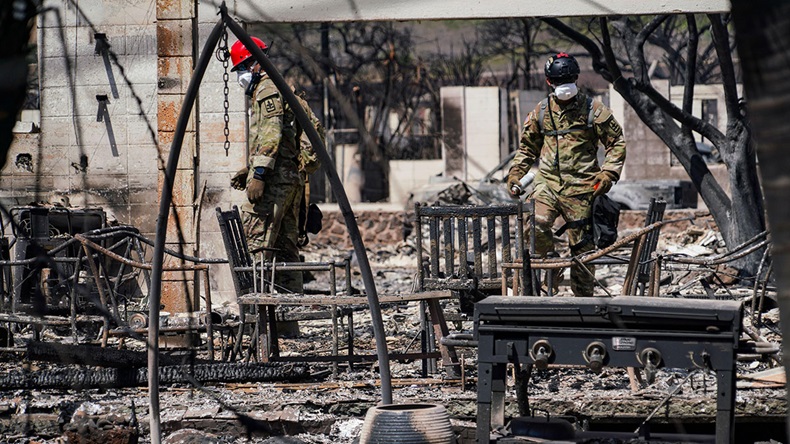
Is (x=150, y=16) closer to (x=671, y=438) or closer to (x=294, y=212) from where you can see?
(x=294, y=212)

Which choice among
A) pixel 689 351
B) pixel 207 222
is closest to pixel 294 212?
pixel 207 222

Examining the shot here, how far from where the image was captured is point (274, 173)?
30.1 feet

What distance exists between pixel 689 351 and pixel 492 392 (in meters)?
0.95

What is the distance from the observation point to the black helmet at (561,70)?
8.68 meters

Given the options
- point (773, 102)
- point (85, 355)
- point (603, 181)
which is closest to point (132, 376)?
point (85, 355)

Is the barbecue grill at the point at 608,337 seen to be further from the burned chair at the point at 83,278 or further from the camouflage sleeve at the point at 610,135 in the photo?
the camouflage sleeve at the point at 610,135

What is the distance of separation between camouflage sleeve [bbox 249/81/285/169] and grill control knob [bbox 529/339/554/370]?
161 inches

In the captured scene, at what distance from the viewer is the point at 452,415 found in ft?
22.2

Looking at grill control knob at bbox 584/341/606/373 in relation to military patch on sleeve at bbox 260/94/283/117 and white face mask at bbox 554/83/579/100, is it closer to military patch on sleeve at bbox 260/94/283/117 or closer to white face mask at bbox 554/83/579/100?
white face mask at bbox 554/83/579/100

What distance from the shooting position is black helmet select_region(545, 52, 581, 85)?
8680 millimetres

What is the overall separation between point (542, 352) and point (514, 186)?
373 centimetres

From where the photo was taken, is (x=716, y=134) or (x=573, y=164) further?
(x=716, y=134)

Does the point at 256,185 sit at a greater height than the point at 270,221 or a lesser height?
greater

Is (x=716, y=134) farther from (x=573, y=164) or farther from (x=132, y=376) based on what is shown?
(x=132, y=376)
